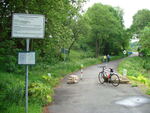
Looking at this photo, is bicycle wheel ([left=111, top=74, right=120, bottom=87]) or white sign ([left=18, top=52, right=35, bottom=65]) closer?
white sign ([left=18, top=52, right=35, bottom=65])

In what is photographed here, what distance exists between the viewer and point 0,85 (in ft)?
29.6

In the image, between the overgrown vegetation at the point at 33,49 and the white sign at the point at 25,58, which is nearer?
the white sign at the point at 25,58

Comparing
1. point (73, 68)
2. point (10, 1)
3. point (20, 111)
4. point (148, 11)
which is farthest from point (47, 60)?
point (148, 11)

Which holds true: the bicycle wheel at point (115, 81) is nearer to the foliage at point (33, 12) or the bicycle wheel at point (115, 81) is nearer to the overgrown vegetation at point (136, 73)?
the overgrown vegetation at point (136, 73)

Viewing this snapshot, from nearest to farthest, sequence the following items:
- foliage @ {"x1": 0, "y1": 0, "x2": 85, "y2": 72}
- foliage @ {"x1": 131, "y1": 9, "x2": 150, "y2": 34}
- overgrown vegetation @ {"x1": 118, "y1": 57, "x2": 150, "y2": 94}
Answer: foliage @ {"x1": 0, "y1": 0, "x2": 85, "y2": 72}
overgrown vegetation @ {"x1": 118, "y1": 57, "x2": 150, "y2": 94}
foliage @ {"x1": 131, "y1": 9, "x2": 150, "y2": 34}

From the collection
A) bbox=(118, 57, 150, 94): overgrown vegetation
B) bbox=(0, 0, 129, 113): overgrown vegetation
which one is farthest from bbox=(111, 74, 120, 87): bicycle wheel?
bbox=(0, 0, 129, 113): overgrown vegetation

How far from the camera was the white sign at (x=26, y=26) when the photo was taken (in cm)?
630

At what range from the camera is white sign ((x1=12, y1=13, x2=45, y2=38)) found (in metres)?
6.30

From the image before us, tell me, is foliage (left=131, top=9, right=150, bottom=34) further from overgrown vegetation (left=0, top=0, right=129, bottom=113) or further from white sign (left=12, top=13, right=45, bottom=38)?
white sign (left=12, top=13, right=45, bottom=38)

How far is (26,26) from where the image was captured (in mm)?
6352

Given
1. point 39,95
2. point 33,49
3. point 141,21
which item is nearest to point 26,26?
point 39,95

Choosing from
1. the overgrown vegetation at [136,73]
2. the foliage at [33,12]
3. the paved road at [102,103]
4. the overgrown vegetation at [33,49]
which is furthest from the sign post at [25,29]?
the overgrown vegetation at [136,73]

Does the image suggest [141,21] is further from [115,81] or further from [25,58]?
[25,58]

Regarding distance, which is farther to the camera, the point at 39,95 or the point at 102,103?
the point at 39,95
